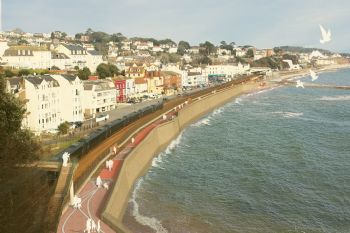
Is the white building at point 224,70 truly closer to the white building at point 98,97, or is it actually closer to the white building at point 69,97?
the white building at point 98,97

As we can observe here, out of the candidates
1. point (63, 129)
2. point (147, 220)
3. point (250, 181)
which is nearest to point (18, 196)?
point (147, 220)

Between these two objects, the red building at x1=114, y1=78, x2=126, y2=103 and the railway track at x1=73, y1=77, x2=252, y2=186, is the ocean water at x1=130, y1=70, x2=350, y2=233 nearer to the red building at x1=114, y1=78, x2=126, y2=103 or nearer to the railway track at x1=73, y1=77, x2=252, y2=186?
the railway track at x1=73, y1=77, x2=252, y2=186

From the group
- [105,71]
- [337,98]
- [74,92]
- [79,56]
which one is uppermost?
[79,56]

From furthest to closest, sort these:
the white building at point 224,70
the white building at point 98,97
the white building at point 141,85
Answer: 1. the white building at point 224,70
2. the white building at point 141,85
3. the white building at point 98,97

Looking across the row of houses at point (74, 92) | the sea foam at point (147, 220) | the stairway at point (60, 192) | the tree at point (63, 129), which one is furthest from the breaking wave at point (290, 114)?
the stairway at point (60, 192)

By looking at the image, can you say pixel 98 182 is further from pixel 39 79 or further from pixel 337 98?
pixel 337 98

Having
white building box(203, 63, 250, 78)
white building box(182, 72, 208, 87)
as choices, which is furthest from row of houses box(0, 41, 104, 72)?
white building box(203, 63, 250, 78)
